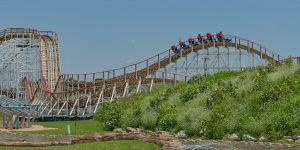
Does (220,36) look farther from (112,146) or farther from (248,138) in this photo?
(112,146)

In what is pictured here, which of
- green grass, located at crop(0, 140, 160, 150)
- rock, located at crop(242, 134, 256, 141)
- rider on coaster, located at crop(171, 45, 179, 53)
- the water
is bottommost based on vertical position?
the water

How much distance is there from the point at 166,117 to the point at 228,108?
8.74 feet

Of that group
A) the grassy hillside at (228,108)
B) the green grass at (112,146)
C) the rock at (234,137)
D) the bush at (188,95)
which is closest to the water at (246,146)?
the rock at (234,137)

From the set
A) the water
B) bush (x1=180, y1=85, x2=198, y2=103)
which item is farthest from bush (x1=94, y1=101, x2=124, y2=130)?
the water

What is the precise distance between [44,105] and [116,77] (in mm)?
5919

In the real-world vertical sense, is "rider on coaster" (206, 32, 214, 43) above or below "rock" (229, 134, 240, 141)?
above

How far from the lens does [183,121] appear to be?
63.7 ft

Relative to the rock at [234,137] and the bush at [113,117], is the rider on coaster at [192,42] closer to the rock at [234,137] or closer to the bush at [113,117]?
the bush at [113,117]

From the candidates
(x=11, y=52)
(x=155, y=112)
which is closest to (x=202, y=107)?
(x=155, y=112)

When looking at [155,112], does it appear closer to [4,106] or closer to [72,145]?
[4,106]

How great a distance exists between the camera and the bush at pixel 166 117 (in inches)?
787

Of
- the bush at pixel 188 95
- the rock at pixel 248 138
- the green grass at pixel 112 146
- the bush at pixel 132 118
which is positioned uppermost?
the bush at pixel 188 95

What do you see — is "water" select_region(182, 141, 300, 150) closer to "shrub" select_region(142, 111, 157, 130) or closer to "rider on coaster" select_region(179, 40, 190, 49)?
"shrub" select_region(142, 111, 157, 130)

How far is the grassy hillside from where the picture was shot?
1705cm
